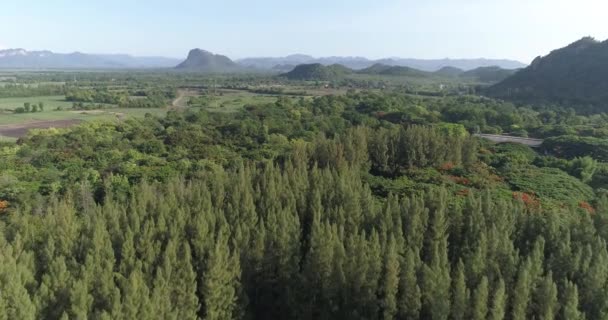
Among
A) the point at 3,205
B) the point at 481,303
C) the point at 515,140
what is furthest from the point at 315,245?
the point at 515,140

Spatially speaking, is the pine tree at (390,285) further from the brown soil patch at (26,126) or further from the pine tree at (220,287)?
the brown soil patch at (26,126)

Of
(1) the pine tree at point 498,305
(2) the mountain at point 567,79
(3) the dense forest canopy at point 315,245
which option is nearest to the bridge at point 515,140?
(3) the dense forest canopy at point 315,245

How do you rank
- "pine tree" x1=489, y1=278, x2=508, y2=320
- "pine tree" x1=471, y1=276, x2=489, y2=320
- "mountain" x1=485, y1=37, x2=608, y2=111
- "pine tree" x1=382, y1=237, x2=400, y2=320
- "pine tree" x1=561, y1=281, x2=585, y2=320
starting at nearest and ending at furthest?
"pine tree" x1=489, y1=278, x2=508, y2=320 < "pine tree" x1=471, y1=276, x2=489, y2=320 < "pine tree" x1=561, y1=281, x2=585, y2=320 < "pine tree" x1=382, y1=237, x2=400, y2=320 < "mountain" x1=485, y1=37, x2=608, y2=111

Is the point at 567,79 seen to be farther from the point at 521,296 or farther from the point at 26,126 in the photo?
the point at 26,126

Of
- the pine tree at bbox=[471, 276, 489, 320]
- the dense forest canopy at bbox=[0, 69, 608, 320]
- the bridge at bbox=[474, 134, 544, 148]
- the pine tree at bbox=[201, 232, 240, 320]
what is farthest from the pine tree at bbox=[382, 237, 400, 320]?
the bridge at bbox=[474, 134, 544, 148]

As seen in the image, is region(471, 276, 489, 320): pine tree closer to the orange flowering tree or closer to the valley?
the valley
